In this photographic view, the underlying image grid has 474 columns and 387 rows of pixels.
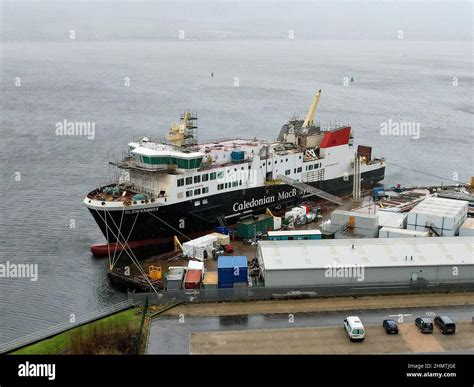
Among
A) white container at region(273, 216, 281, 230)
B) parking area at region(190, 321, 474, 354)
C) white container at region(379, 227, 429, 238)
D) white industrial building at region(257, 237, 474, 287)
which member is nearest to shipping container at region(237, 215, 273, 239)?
white container at region(273, 216, 281, 230)

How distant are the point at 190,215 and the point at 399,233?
13.3m

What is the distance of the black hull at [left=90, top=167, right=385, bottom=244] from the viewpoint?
37.3m

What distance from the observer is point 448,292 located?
30062mm

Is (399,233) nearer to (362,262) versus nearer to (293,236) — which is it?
(362,262)

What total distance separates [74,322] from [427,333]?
16.2m

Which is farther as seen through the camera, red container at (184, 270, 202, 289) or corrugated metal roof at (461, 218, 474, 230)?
corrugated metal roof at (461, 218, 474, 230)

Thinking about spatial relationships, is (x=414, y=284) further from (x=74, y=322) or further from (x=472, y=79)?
(x=472, y=79)

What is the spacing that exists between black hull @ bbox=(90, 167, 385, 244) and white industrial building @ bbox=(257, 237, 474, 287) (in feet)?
27.7

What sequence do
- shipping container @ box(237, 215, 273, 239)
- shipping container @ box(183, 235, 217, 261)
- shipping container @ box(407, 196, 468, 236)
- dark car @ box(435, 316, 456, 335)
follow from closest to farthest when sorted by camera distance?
dark car @ box(435, 316, 456, 335) < shipping container @ box(183, 235, 217, 261) < shipping container @ box(407, 196, 468, 236) < shipping container @ box(237, 215, 273, 239)

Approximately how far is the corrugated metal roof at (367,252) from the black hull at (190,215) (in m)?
8.35

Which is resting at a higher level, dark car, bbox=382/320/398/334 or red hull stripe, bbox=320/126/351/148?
A: red hull stripe, bbox=320/126/351/148

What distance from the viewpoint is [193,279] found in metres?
30.2

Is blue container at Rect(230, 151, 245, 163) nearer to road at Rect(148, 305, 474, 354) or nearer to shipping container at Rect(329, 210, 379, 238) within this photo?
shipping container at Rect(329, 210, 379, 238)

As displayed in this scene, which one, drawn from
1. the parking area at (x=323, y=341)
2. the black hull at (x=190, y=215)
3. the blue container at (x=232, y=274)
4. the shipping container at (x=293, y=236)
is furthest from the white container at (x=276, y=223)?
the parking area at (x=323, y=341)
